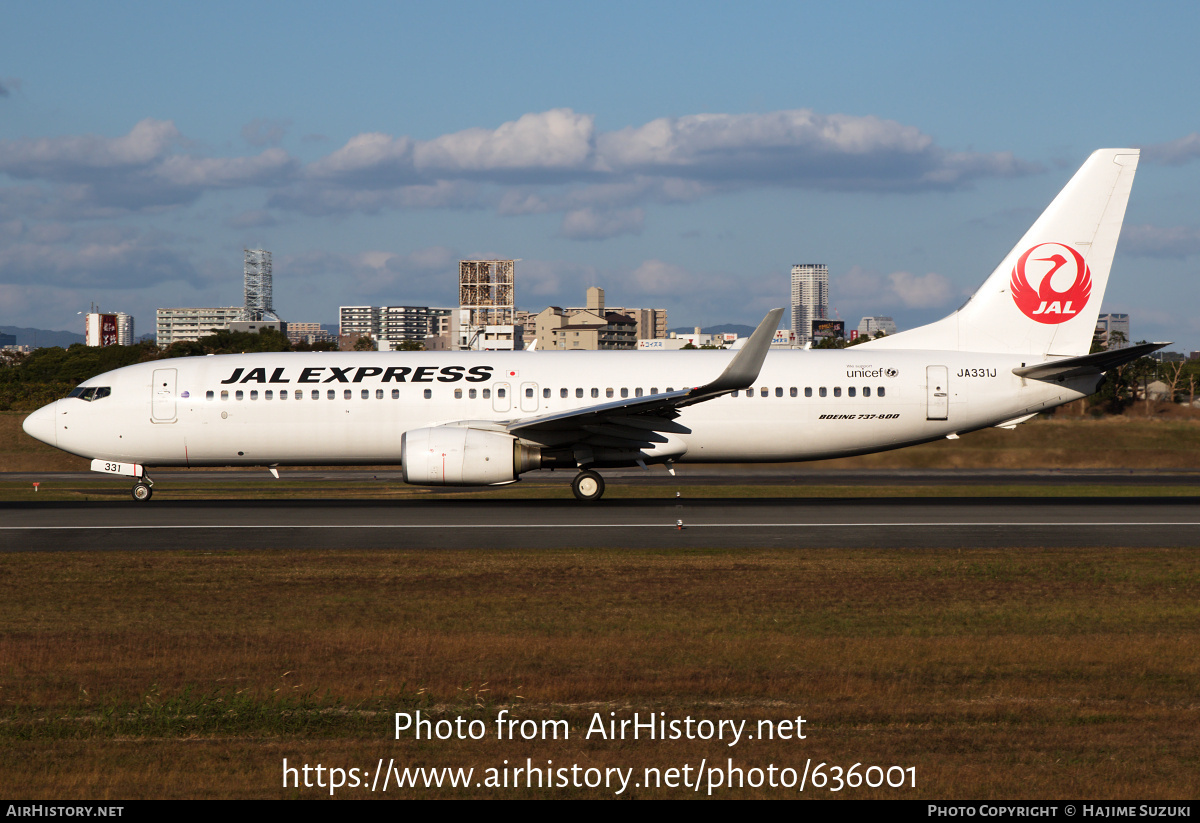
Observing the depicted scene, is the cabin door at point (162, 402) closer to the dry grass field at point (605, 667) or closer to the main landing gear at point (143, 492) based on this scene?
the main landing gear at point (143, 492)

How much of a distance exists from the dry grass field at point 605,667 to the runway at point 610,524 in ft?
6.82

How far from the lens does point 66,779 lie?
23.3 ft

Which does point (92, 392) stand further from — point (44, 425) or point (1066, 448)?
point (1066, 448)

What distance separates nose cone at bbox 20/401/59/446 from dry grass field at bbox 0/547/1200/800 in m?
12.8

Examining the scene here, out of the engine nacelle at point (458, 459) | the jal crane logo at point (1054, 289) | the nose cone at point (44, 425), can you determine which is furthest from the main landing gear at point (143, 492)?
the jal crane logo at point (1054, 289)

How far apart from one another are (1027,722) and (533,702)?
4.05 metres

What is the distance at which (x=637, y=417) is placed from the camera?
24.8m

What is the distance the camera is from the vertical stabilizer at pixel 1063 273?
2652cm

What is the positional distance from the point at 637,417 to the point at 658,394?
1306 millimetres

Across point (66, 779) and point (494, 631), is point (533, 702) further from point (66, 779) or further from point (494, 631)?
point (66, 779)

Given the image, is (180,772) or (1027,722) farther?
(1027,722)

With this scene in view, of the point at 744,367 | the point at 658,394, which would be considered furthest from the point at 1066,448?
the point at 744,367

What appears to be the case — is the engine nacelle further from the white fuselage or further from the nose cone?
the nose cone
